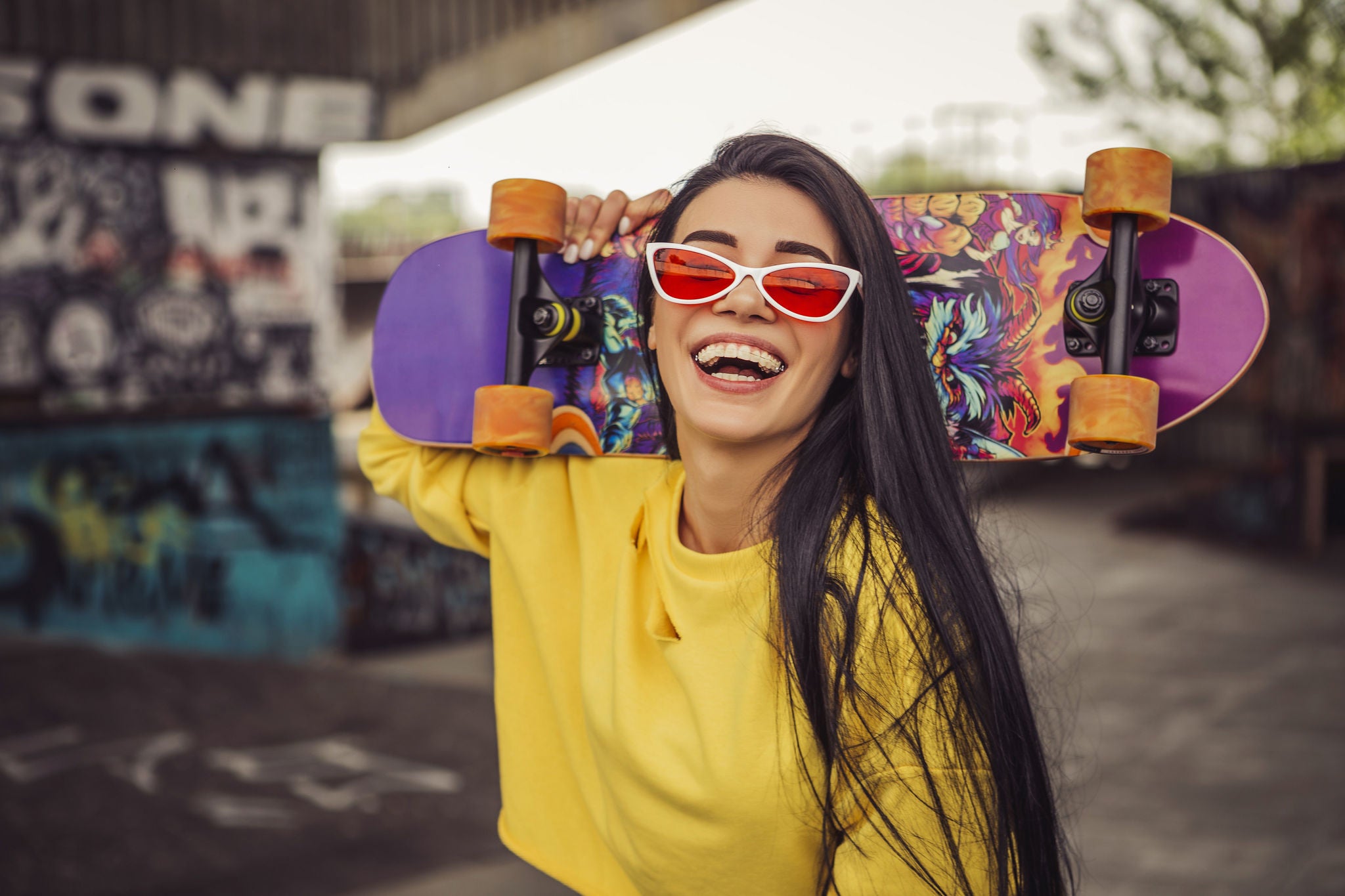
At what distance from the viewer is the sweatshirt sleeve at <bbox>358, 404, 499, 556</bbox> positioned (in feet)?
6.14

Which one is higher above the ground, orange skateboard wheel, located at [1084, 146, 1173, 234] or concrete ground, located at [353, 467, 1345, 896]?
orange skateboard wheel, located at [1084, 146, 1173, 234]

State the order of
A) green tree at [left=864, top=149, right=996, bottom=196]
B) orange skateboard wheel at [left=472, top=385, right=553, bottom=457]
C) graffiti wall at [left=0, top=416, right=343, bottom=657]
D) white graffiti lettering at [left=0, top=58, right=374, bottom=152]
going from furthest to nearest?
green tree at [left=864, top=149, right=996, bottom=196], graffiti wall at [left=0, top=416, right=343, bottom=657], white graffiti lettering at [left=0, top=58, right=374, bottom=152], orange skateboard wheel at [left=472, top=385, right=553, bottom=457]

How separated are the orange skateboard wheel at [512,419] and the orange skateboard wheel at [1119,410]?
0.88 metres

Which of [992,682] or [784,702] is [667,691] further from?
[992,682]

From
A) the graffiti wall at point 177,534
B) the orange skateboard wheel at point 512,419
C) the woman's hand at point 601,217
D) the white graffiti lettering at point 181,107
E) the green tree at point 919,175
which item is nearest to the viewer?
the orange skateboard wheel at point 512,419

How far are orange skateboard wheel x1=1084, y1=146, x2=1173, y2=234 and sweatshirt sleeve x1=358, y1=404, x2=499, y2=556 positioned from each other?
3.66 ft

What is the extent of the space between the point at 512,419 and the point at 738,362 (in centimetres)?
45

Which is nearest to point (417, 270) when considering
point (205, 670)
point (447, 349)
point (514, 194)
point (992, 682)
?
point (447, 349)

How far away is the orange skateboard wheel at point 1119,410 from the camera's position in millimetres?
1521

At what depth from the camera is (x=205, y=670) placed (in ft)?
19.7

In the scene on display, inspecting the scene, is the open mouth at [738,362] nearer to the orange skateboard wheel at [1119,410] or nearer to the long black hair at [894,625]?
the long black hair at [894,625]

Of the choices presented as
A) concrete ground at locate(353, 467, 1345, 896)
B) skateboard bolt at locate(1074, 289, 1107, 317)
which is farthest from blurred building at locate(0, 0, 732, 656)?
skateboard bolt at locate(1074, 289, 1107, 317)

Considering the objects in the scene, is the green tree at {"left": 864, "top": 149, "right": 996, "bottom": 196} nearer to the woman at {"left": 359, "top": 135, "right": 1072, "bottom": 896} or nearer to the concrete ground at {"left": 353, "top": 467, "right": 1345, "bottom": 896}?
the concrete ground at {"left": 353, "top": 467, "right": 1345, "bottom": 896}

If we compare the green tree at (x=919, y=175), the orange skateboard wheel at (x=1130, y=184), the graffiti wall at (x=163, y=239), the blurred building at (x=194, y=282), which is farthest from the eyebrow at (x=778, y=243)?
the green tree at (x=919, y=175)
